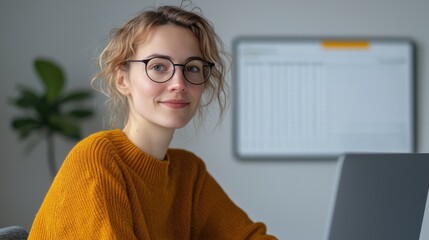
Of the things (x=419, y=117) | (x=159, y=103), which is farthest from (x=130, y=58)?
(x=419, y=117)

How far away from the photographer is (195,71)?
1435 millimetres

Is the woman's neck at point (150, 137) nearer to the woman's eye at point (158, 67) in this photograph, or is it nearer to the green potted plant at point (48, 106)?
the woman's eye at point (158, 67)

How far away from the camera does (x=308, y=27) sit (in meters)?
4.63

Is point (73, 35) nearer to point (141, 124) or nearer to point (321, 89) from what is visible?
point (321, 89)

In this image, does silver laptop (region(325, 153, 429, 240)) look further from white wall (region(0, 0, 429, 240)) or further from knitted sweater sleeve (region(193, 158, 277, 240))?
white wall (region(0, 0, 429, 240))

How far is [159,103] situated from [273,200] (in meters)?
3.29

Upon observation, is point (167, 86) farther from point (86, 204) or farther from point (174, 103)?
point (86, 204)

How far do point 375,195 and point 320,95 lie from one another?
3.32 m

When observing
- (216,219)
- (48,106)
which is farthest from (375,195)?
(48,106)

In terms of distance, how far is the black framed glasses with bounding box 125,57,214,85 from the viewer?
1402mm

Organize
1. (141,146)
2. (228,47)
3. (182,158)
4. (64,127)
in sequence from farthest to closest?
(228,47), (64,127), (182,158), (141,146)

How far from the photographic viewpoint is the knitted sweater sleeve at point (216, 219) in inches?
66.1

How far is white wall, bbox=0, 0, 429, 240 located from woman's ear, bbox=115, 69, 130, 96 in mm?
2883

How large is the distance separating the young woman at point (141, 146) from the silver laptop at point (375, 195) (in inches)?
12.2
